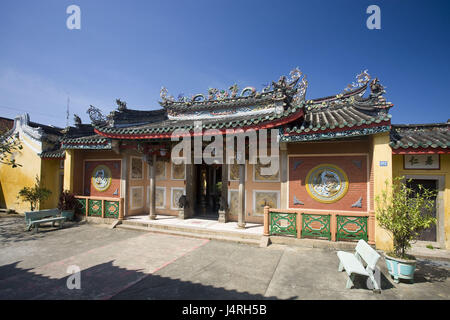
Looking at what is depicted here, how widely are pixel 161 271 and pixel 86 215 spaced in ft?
21.2

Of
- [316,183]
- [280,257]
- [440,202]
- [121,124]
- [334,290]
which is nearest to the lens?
[334,290]

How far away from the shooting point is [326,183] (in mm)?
6715

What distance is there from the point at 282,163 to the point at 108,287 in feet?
18.7

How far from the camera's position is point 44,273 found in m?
4.54

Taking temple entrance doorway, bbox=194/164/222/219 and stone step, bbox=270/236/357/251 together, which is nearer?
stone step, bbox=270/236/357/251

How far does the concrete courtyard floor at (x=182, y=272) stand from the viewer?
150 inches

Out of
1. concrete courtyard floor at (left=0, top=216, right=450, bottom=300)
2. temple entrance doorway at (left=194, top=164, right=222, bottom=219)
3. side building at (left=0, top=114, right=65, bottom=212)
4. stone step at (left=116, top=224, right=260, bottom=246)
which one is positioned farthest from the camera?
side building at (left=0, top=114, right=65, bottom=212)

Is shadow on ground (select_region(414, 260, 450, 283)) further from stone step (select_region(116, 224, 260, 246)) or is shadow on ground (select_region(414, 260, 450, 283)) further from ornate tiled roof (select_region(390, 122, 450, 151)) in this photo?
stone step (select_region(116, 224, 260, 246))

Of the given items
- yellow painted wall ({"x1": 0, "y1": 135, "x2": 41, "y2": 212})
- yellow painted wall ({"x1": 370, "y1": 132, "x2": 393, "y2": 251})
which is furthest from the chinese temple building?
yellow painted wall ({"x1": 0, "y1": 135, "x2": 41, "y2": 212})

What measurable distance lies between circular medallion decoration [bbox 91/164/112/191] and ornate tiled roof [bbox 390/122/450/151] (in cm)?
1097

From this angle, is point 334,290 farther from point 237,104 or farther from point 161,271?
point 237,104

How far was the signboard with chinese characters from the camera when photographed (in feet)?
20.4

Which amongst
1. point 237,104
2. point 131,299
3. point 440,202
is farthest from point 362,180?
point 131,299

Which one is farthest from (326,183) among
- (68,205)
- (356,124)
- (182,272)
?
(68,205)
